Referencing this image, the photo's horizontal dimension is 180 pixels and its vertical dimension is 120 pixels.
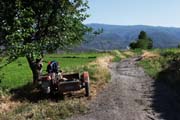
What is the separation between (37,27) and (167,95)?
24.9 ft

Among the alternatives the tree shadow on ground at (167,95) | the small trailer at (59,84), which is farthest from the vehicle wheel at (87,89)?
the tree shadow on ground at (167,95)

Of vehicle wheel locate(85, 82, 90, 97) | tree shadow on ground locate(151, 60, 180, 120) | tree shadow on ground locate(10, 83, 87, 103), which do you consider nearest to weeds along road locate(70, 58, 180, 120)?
tree shadow on ground locate(151, 60, 180, 120)

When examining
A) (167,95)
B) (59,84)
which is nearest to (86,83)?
(59,84)

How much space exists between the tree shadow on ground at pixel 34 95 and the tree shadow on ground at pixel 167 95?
380 cm

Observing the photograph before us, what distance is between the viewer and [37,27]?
23.7 m

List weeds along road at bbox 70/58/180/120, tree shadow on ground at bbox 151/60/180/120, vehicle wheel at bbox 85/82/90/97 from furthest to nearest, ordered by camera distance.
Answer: vehicle wheel at bbox 85/82/90/97 → tree shadow on ground at bbox 151/60/180/120 → weeds along road at bbox 70/58/180/120

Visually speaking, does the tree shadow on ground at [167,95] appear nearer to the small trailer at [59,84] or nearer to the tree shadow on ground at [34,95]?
the small trailer at [59,84]

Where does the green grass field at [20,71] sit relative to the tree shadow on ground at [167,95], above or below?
below

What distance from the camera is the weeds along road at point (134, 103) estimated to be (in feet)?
58.1

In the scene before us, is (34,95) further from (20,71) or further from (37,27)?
(20,71)

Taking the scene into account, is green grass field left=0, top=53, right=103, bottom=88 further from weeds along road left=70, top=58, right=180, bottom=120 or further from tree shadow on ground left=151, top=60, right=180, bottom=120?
tree shadow on ground left=151, top=60, right=180, bottom=120

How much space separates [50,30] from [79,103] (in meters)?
5.73

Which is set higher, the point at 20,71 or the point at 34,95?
the point at 34,95

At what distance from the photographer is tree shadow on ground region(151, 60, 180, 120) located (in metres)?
18.2
